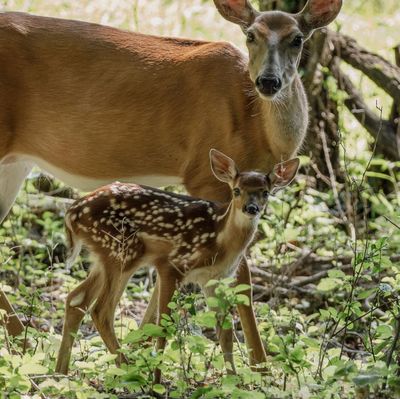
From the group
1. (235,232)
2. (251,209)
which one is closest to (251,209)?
(251,209)

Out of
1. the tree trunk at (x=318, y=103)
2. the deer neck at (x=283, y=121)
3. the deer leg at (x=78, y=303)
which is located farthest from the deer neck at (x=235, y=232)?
the tree trunk at (x=318, y=103)

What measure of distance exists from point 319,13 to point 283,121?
2.40 feet

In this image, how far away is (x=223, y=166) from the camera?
6.43 m

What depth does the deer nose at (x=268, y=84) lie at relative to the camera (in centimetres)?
665

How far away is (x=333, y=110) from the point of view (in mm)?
10523

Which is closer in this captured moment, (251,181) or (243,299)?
(243,299)

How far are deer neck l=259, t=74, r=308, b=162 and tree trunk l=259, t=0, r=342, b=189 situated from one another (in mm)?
2873

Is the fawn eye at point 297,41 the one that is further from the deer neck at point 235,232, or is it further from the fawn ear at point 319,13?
the deer neck at point 235,232

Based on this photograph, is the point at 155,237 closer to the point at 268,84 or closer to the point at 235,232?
the point at 235,232

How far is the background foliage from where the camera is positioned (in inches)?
210

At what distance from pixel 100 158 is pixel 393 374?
3.16 m

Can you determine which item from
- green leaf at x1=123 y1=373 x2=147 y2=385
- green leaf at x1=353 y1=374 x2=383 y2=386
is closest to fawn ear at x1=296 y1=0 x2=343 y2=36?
green leaf at x1=123 y1=373 x2=147 y2=385

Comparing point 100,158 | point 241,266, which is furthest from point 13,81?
point 241,266

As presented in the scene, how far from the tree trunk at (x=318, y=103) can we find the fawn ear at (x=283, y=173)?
148 inches
